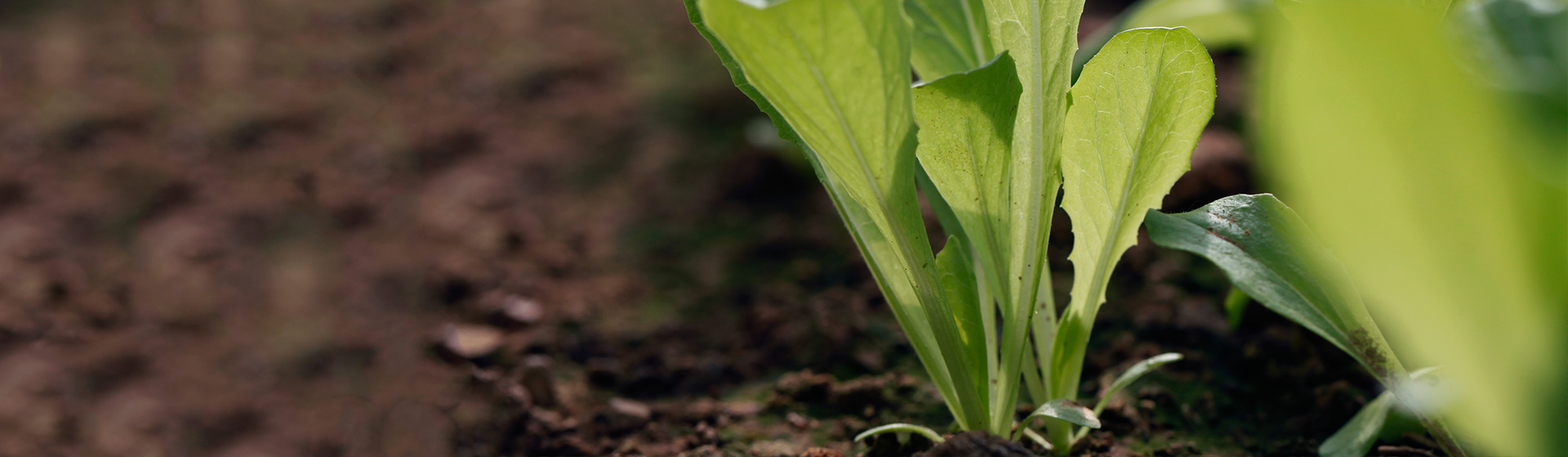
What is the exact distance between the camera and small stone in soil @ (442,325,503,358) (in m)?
1.37

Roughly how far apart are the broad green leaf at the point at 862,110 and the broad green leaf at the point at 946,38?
0.63 ft

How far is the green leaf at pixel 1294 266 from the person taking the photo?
0.73 metres

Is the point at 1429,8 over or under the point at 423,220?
under

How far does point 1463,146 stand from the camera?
358 mm

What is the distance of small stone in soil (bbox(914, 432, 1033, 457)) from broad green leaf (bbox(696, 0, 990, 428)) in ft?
0.28

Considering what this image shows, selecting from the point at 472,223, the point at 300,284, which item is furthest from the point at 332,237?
the point at 472,223

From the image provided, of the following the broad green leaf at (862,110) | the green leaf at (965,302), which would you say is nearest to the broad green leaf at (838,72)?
the broad green leaf at (862,110)

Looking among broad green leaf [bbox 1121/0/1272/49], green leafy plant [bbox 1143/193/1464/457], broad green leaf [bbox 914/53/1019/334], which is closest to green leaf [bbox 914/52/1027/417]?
broad green leaf [bbox 914/53/1019/334]

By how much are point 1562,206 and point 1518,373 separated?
0.08m

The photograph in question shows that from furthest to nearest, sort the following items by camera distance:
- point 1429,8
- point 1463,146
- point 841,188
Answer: point 841,188, point 1429,8, point 1463,146

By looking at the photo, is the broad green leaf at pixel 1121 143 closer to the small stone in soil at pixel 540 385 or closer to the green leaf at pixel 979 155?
the green leaf at pixel 979 155

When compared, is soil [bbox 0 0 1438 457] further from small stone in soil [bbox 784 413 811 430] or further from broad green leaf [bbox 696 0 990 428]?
broad green leaf [bbox 696 0 990 428]

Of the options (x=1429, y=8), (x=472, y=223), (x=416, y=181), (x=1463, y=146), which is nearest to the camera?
(x=1463, y=146)

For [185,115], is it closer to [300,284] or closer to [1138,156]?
[300,284]
